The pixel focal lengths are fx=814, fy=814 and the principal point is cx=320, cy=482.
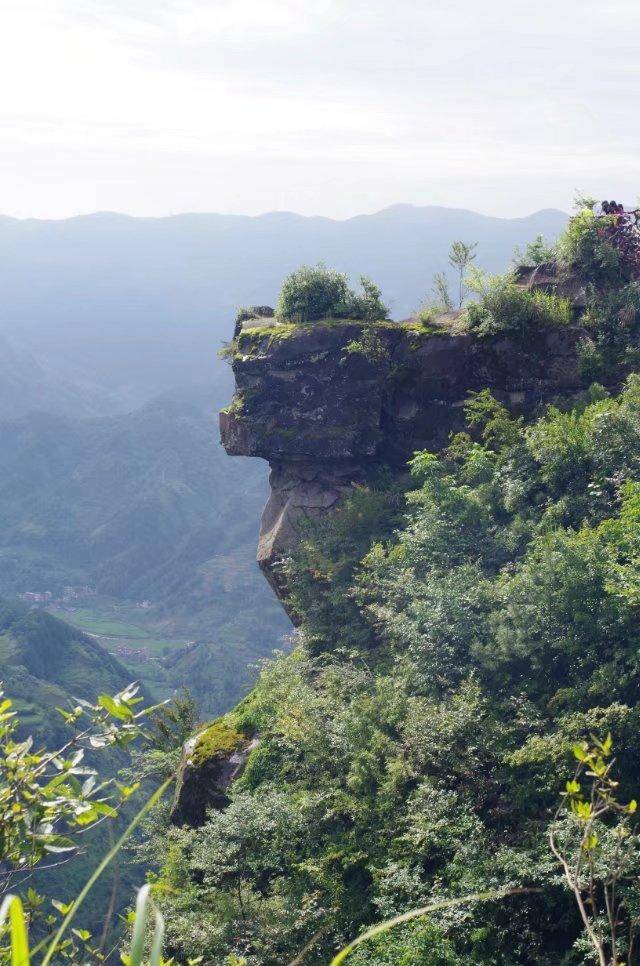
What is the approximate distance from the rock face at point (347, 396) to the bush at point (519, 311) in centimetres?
34

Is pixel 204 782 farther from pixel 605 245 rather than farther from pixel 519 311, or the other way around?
pixel 605 245

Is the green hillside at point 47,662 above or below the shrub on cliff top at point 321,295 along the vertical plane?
below

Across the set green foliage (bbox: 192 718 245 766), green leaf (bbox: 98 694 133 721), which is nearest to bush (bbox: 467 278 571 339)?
green foliage (bbox: 192 718 245 766)

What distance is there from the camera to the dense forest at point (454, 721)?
315 inches

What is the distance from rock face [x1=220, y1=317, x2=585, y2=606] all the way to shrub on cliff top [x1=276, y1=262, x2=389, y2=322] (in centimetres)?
86

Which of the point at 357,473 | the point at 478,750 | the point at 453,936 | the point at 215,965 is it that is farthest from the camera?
the point at 357,473

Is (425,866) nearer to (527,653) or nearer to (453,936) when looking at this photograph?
(453,936)

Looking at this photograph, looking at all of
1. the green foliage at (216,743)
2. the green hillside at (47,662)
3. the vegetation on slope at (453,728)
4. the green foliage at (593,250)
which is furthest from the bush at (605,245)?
the green hillside at (47,662)

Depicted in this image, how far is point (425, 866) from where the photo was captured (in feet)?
29.9

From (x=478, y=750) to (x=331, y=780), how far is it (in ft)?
7.66

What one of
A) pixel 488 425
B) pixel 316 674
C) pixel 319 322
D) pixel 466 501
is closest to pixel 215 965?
pixel 316 674

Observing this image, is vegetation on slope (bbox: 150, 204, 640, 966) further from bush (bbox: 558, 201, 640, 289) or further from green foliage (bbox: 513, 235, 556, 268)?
green foliage (bbox: 513, 235, 556, 268)

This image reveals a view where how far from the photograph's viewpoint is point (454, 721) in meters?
9.90

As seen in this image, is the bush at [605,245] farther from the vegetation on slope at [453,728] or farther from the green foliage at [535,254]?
the vegetation on slope at [453,728]
